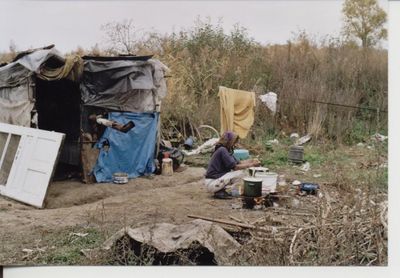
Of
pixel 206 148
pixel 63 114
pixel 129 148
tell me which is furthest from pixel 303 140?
pixel 63 114

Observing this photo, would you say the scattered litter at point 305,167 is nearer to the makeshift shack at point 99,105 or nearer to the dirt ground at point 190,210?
the dirt ground at point 190,210

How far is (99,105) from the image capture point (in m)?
7.55

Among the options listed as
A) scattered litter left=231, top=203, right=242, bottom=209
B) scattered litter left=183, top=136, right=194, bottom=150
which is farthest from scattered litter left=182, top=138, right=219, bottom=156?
scattered litter left=231, top=203, right=242, bottom=209

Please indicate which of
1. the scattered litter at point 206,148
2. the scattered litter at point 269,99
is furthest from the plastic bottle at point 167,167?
the scattered litter at point 269,99

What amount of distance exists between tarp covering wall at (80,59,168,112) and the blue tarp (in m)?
0.15

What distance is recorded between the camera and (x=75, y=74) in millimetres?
7445

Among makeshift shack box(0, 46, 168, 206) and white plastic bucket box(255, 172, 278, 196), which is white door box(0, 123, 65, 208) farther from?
white plastic bucket box(255, 172, 278, 196)

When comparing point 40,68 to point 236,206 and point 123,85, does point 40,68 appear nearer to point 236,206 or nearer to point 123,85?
point 123,85

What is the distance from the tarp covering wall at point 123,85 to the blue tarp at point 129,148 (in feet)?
0.50

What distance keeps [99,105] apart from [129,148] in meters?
0.70

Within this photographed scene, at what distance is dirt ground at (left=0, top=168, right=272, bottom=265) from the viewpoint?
5.52 metres

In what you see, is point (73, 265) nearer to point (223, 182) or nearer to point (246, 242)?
point (246, 242)

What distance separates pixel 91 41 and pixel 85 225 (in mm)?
1937
